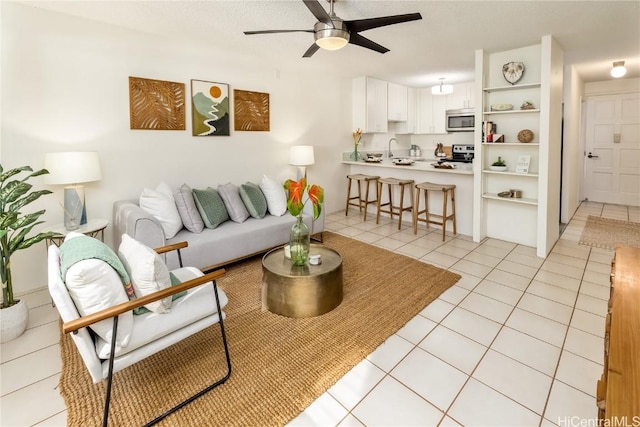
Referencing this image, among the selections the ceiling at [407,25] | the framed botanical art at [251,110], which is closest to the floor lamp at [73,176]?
the ceiling at [407,25]

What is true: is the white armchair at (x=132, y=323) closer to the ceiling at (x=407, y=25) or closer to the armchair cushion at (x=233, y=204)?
the armchair cushion at (x=233, y=204)

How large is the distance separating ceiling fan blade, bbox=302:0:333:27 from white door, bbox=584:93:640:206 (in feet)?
20.7

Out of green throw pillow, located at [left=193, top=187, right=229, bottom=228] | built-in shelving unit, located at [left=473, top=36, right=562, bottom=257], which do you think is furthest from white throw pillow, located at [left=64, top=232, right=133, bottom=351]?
built-in shelving unit, located at [left=473, top=36, right=562, bottom=257]

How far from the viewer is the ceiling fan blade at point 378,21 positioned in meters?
2.31

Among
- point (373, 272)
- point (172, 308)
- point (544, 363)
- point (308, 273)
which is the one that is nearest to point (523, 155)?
point (373, 272)

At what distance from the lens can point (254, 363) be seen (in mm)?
2051

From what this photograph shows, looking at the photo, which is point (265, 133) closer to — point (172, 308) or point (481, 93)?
point (481, 93)

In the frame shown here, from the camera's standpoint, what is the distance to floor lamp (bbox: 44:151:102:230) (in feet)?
8.98

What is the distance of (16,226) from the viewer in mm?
2215

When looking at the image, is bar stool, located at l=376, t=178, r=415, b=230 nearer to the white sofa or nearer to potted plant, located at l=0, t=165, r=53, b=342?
the white sofa

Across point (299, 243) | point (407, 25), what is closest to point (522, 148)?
point (407, 25)

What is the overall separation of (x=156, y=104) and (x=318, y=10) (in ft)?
7.35

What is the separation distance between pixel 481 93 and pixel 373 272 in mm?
2641

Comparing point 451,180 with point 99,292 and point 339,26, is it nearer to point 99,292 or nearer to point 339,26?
point 339,26
